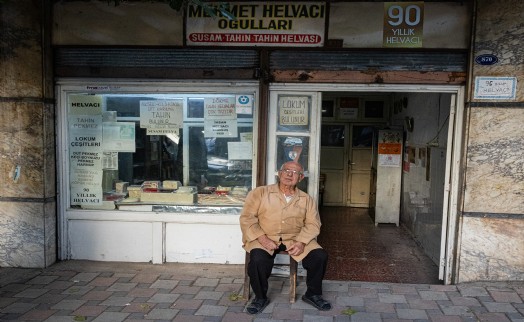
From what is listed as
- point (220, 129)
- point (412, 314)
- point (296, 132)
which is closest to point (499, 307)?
point (412, 314)

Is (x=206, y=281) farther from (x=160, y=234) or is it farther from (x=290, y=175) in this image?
(x=290, y=175)


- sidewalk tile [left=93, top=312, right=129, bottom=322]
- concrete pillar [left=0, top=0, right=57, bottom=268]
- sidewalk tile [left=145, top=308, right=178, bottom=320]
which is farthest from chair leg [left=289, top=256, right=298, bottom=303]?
concrete pillar [left=0, top=0, right=57, bottom=268]

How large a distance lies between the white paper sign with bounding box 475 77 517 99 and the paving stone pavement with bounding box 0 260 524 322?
6.34 feet

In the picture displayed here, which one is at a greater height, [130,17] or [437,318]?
[130,17]

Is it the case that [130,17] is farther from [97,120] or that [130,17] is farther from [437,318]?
[437,318]

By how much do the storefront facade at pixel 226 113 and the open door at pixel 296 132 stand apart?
2 centimetres

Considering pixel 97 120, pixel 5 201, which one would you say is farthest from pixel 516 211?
pixel 5 201

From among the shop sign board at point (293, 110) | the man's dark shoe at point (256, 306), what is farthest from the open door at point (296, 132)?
the man's dark shoe at point (256, 306)

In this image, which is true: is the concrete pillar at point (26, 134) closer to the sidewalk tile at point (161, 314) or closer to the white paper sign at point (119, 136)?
the white paper sign at point (119, 136)

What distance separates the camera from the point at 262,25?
190 inches

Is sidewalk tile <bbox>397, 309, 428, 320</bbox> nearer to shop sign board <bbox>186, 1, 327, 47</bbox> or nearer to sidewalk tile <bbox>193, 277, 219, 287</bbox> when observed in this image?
sidewalk tile <bbox>193, 277, 219, 287</bbox>

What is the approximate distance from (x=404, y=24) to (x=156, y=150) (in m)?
3.19

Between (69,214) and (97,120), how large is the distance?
1.18 m

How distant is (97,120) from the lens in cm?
536
